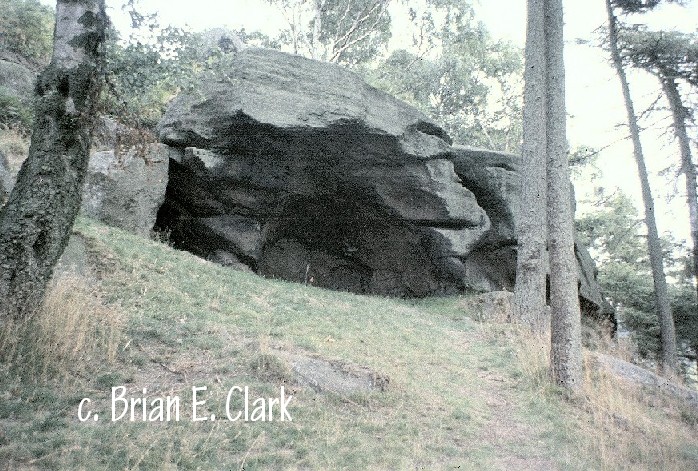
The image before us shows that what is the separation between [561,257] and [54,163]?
7049 mm

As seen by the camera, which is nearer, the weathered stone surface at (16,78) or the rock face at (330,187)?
the rock face at (330,187)

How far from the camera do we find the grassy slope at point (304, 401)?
4.15m

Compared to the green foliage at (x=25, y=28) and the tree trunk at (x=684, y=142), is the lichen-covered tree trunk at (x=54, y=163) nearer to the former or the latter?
the green foliage at (x=25, y=28)

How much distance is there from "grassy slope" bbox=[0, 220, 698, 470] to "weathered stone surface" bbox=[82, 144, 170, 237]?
1.31 meters

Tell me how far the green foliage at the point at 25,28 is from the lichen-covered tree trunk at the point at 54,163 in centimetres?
1360

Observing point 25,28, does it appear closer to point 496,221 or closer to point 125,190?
point 125,190

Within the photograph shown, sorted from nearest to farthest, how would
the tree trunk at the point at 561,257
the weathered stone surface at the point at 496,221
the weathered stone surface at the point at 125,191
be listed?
the tree trunk at the point at 561,257 < the weathered stone surface at the point at 125,191 < the weathered stone surface at the point at 496,221

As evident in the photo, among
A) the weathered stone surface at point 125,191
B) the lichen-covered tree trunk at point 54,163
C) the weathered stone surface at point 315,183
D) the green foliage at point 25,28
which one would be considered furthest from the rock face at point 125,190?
the green foliage at point 25,28

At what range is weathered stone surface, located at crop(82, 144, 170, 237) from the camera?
38.3ft

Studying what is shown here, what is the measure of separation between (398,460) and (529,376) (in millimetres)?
4206

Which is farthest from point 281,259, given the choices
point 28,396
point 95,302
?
point 28,396

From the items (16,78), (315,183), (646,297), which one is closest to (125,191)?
(315,183)

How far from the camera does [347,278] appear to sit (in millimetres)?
16984

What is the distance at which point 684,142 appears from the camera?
15.4 meters
